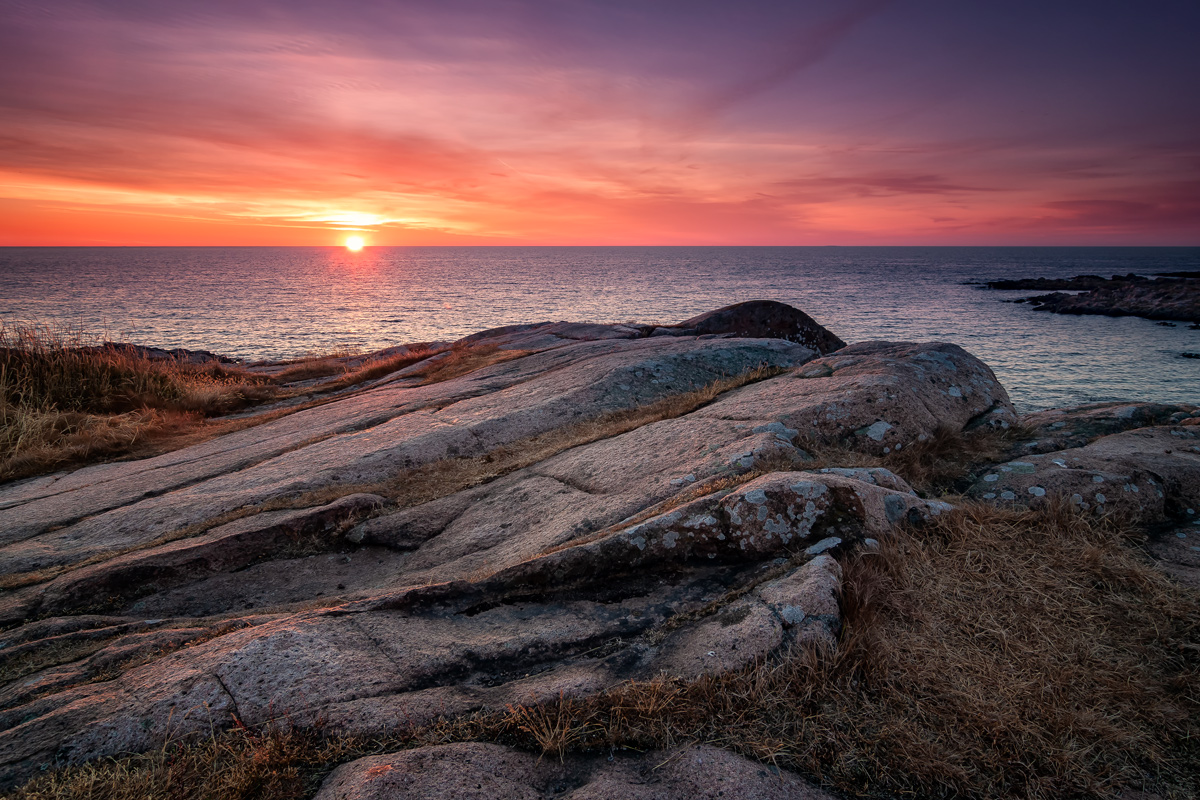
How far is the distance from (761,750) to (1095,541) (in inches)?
151

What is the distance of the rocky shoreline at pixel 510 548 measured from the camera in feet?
10.1

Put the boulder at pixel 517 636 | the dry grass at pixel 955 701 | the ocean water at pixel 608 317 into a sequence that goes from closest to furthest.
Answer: the dry grass at pixel 955 701 → the boulder at pixel 517 636 → the ocean water at pixel 608 317

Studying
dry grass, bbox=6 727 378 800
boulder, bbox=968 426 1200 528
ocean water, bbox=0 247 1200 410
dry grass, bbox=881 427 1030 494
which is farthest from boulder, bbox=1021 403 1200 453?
ocean water, bbox=0 247 1200 410

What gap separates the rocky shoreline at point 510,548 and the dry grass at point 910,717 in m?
0.13

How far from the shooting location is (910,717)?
116 inches

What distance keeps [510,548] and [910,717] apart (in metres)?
3.37

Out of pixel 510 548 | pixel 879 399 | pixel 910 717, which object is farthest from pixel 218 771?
pixel 879 399

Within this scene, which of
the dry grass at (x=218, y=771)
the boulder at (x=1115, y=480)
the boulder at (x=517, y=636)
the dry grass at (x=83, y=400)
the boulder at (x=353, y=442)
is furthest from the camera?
the dry grass at (x=83, y=400)

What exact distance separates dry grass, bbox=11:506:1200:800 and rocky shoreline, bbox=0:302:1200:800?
13cm

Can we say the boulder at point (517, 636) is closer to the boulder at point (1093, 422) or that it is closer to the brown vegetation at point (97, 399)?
the boulder at point (1093, 422)

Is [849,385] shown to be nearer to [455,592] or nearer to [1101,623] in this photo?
[1101,623]

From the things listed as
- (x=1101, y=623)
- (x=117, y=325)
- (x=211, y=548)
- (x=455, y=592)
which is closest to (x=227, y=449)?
(x=211, y=548)

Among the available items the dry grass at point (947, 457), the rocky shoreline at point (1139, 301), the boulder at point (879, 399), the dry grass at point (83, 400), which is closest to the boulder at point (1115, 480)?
the dry grass at point (947, 457)

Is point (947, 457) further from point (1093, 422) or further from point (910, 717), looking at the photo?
point (910, 717)
